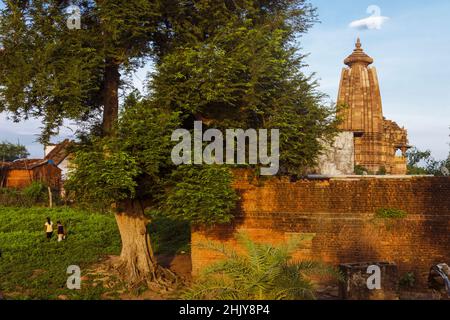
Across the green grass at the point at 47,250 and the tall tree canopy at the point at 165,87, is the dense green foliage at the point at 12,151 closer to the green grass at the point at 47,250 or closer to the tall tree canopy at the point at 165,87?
the green grass at the point at 47,250

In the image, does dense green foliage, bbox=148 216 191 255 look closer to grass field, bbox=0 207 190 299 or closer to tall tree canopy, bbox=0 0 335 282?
grass field, bbox=0 207 190 299

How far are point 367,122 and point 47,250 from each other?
27620 mm

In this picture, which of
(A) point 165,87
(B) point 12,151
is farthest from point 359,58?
(B) point 12,151

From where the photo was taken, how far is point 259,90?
12070 millimetres

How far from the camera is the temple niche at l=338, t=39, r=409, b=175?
35.9m

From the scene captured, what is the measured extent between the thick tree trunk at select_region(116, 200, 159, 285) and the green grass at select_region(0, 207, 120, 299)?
3.61 feet

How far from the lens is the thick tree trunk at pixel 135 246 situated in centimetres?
1351

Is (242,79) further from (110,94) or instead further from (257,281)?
(257,281)

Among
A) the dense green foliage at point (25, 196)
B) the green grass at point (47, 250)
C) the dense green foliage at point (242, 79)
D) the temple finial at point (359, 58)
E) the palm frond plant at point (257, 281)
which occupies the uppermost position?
the temple finial at point (359, 58)

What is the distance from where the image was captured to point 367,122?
36594mm

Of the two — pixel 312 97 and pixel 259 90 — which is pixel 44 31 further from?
pixel 312 97

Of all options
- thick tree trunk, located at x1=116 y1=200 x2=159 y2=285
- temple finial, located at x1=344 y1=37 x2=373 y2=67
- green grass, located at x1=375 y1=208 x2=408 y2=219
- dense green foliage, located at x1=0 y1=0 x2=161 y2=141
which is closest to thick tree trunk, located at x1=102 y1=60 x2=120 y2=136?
dense green foliage, located at x1=0 y1=0 x2=161 y2=141

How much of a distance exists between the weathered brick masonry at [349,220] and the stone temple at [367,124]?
21175 mm

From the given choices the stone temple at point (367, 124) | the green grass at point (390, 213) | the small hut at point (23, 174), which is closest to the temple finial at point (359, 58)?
the stone temple at point (367, 124)
